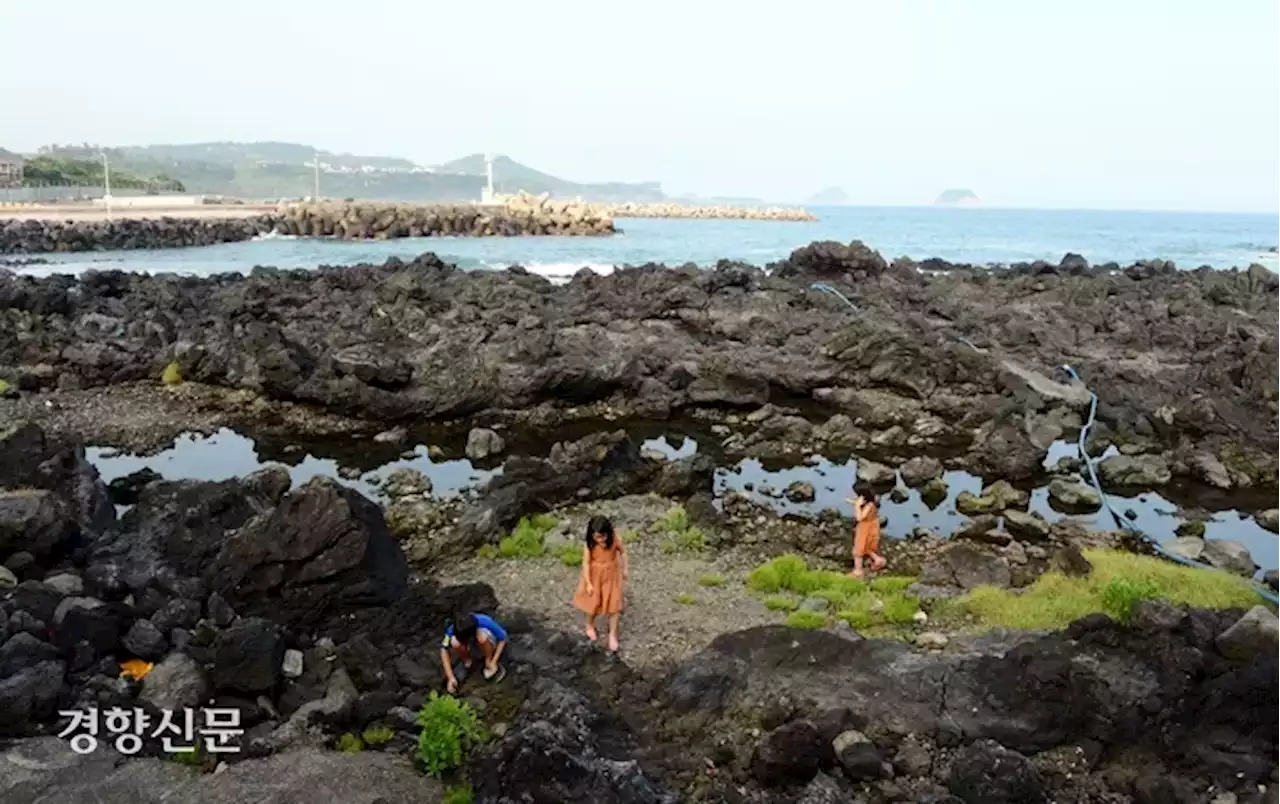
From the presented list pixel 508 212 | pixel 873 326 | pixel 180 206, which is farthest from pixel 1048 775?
pixel 180 206

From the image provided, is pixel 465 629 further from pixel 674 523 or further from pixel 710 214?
pixel 710 214

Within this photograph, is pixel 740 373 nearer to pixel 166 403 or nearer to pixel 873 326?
pixel 873 326

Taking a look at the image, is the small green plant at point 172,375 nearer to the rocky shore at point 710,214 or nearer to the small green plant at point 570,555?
the small green plant at point 570,555

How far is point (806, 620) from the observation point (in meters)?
12.6

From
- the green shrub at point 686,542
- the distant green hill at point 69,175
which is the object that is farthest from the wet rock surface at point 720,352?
the distant green hill at point 69,175

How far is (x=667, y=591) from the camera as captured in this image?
13.7 m

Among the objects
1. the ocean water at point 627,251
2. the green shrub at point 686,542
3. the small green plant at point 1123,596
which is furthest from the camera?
the ocean water at point 627,251

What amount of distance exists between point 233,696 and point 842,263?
122 feet

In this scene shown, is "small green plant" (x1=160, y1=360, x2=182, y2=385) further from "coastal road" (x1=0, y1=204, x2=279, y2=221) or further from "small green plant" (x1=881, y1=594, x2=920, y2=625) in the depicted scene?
"coastal road" (x1=0, y1=204, x2=279, y2=221)

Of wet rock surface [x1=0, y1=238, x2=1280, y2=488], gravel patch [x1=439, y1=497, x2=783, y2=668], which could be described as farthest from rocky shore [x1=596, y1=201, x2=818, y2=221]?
gravel patch [x1=439, y1=497, x2=783, y2=668]

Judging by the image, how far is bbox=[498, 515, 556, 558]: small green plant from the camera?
1525cm

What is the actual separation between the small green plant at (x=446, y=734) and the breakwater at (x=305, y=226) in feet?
239

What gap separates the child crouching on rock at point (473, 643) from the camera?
10828 mm

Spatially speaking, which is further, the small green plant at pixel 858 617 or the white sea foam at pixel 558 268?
the white sea foam at pixel 558 268
